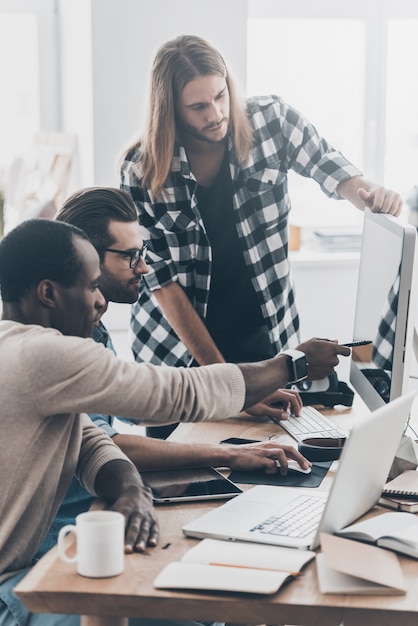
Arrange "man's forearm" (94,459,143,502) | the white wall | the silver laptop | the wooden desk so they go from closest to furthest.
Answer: the wooden desk → the silver laptop → "man's forearm" (94,459,143,502) → the white wall

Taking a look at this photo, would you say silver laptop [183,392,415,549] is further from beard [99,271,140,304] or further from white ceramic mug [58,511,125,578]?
beard [99,271,140,304]

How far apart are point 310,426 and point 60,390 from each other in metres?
0.79

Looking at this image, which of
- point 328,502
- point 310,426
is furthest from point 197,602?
point 310,426

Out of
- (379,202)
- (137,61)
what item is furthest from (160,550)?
(137,61)

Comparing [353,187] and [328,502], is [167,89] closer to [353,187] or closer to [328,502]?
[353,187]

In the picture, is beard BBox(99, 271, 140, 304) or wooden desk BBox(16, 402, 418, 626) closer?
wooden desk BBox(16, 402, 418, 626)

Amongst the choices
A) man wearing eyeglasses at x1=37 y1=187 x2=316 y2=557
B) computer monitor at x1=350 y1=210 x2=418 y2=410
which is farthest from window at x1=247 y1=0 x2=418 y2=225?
man wearing eyeglasses at x1=37 y1=187 x2=316 y2=557

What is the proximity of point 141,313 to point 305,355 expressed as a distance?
0.91m

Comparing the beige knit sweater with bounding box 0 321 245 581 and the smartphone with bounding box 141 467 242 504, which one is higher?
the beige knit sweater with bounding box 0 321 245 581

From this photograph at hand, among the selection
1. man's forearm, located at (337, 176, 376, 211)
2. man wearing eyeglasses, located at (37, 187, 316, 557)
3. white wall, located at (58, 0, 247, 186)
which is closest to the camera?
man wearing eyeglasses, located at (37, 187, 316, 557)

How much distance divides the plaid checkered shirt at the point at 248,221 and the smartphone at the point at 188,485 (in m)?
0.75

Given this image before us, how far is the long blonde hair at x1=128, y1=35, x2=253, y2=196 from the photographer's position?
7.58ft

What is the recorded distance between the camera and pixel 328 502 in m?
1.33

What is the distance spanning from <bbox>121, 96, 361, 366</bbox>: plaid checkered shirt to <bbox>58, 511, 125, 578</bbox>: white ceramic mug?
3.94 feet
